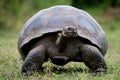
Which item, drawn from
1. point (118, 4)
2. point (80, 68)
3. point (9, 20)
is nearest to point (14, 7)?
point (9, 20)

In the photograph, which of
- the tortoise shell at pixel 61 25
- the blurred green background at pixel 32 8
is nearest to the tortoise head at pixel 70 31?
the tortoise shell at pixel 61 25

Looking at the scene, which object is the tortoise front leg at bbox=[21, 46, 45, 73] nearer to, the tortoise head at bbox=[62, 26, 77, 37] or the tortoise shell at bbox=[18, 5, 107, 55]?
the tortoise shell at bbox=[18, 5, 107, 55]

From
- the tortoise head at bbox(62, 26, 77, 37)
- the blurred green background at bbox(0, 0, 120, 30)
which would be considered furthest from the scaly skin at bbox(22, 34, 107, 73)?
the blurred green background at bbox(0, 0, 120, 30)

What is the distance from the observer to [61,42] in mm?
6973

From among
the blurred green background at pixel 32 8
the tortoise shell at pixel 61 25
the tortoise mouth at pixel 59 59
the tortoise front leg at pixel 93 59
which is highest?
the blurred green background at pixel 32 8

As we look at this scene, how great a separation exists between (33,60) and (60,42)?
42 cm

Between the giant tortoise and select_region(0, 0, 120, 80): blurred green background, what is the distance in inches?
6.9

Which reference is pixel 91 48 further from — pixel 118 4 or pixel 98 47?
pixel 118 4

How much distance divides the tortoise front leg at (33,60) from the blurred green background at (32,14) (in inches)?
5.1

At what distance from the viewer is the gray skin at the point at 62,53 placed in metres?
7.02

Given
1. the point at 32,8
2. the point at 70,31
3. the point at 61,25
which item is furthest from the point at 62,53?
the point at 32,8

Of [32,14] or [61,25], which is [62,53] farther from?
[32,14]

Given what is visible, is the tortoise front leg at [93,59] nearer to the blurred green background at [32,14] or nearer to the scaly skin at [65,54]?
the scaly skin at [65,54]

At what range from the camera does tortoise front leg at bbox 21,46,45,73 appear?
6.99 metres
